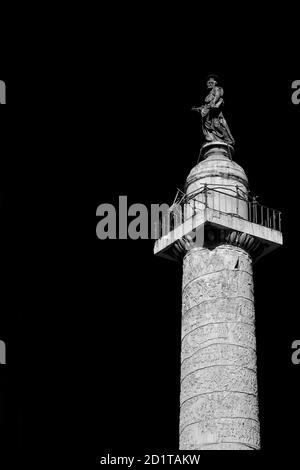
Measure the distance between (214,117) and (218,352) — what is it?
5.23 m

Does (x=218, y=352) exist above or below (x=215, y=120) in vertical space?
below

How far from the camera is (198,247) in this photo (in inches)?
790

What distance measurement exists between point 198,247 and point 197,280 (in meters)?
0.66

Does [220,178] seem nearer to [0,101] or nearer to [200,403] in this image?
[200,403]

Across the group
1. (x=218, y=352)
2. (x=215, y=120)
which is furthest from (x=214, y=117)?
(x=218, y=352)

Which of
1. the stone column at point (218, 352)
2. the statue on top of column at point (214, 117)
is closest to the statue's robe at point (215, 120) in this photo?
the statue on top of column at point (214, 117)

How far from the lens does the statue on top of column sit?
22.0 m

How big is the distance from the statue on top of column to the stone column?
2.74m

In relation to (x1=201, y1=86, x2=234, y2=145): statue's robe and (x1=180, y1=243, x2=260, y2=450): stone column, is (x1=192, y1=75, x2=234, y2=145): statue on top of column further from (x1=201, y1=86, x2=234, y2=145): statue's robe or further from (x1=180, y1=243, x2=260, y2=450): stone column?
(x1=180, y1=243, x2=260, y2=450): stone column

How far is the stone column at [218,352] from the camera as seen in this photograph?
18.4 meters

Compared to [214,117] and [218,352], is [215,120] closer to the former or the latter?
[214,117]

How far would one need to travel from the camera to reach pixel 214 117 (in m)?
22.2

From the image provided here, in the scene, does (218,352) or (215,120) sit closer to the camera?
(218,352)

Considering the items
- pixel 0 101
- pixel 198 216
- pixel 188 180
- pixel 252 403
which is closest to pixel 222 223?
pixel 198 216
